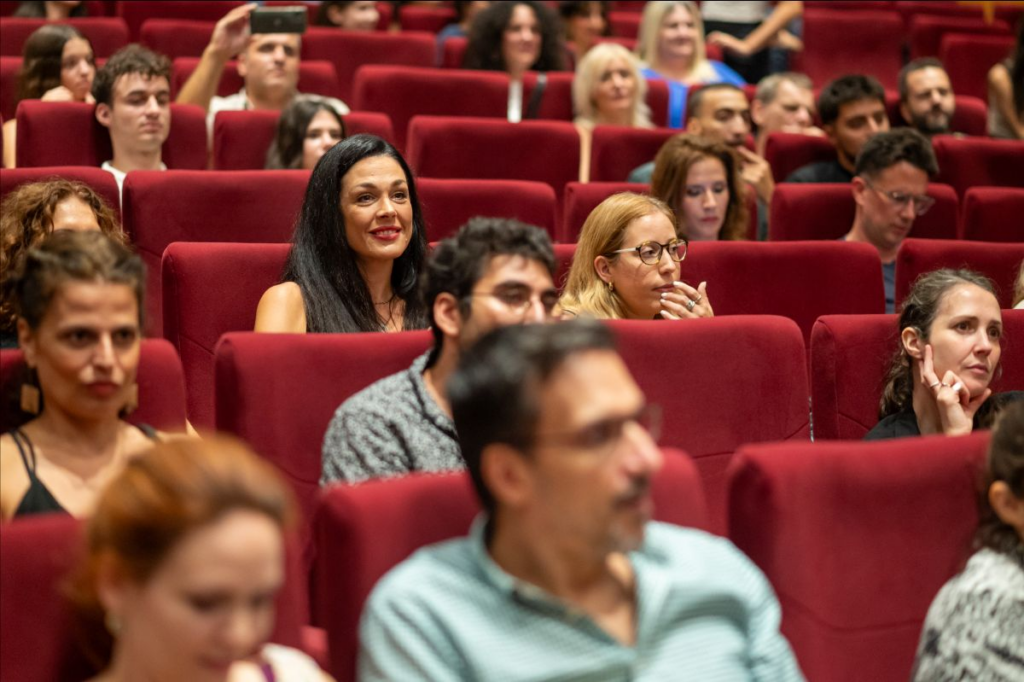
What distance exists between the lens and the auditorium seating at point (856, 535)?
0.67 m

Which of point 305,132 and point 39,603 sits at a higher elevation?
point 305,132

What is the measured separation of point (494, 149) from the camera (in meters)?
1.63

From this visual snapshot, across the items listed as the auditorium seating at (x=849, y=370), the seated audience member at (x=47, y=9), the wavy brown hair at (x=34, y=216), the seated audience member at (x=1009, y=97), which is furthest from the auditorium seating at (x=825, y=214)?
the seated audience member at (x=47, y=9)

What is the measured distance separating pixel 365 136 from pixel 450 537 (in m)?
0.56

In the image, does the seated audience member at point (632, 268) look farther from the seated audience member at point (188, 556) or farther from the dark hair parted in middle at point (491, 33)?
the dark hair parted in middle at point (491, 33)

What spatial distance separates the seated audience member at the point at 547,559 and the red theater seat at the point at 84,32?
1506mm

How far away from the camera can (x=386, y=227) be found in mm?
1093

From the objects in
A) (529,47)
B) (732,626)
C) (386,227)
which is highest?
(529,47)

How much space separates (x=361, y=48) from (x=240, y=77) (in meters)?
0.23

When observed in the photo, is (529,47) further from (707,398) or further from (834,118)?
(707,398)

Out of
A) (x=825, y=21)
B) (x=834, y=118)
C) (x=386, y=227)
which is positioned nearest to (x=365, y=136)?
(x=386, y=227)

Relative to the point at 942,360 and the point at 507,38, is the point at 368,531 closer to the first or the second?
the point at 942,360

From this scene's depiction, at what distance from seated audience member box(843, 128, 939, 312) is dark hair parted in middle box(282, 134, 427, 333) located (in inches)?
23.8

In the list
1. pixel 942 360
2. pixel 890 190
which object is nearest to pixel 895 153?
pixel 890 190
